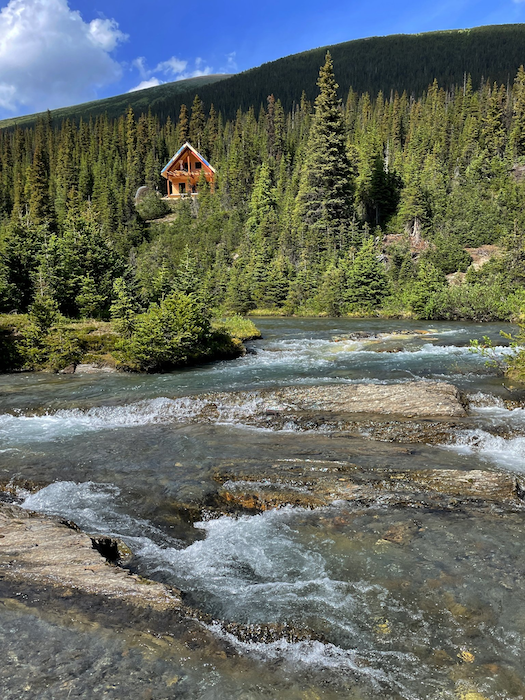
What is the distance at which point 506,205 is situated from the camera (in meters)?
42.2

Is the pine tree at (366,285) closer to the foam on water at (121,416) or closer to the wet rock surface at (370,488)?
the foam on water at (121,416)

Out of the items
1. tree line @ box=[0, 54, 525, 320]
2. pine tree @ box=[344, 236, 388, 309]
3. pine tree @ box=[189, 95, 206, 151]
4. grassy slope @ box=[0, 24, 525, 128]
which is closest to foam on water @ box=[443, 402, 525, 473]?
tree line @ box=[0, 54, 525, 320]

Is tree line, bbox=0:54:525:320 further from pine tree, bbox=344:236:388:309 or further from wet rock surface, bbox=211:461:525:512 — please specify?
wet rock surface, bbox=211:461:525:512

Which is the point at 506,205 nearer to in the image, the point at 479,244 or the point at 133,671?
the point at 479,244

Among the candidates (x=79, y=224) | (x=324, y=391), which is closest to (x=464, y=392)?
(x=324, y=391)

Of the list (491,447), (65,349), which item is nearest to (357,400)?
(491,447)

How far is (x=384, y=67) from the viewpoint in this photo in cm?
14838

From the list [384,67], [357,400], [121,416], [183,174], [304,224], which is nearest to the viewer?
[357,400]

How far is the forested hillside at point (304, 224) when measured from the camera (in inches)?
980

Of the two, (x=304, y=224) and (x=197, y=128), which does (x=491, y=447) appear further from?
(x=197, y=128)

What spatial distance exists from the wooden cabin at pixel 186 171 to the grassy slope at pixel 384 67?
215ft

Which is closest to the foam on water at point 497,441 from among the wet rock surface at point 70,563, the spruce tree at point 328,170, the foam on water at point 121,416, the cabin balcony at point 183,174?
the foam on water at point 121,416

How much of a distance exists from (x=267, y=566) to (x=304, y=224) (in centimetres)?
4353

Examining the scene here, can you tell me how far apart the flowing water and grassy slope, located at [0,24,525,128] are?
13242 centimetres
